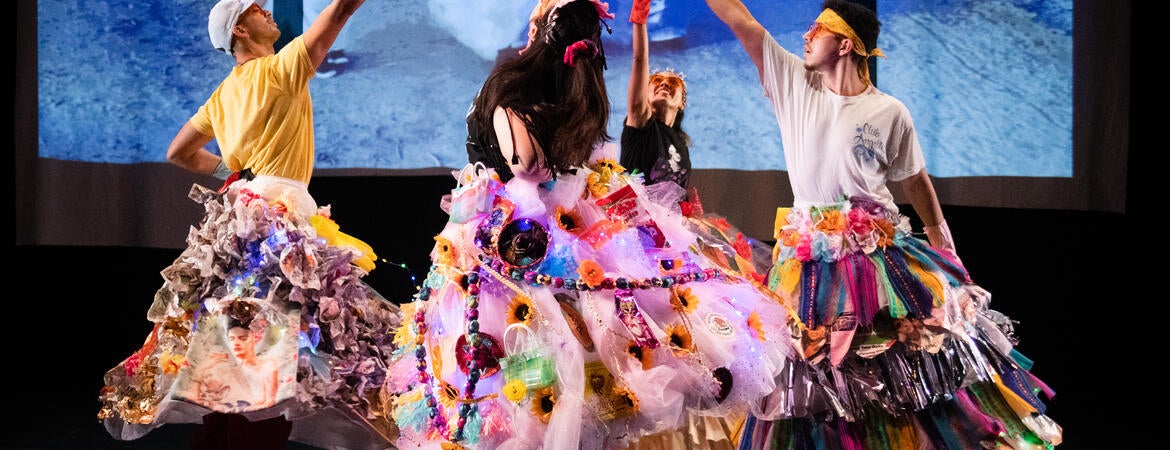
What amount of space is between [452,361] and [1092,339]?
323 cm

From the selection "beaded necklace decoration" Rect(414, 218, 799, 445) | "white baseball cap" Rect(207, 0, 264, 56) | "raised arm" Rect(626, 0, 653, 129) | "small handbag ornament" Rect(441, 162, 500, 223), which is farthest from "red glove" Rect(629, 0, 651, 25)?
"white baseball cap" Rect(207, 0, 264, 56)

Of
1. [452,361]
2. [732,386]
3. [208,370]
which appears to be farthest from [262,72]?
[732,386]

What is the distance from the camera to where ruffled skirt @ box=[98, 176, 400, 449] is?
123 inches

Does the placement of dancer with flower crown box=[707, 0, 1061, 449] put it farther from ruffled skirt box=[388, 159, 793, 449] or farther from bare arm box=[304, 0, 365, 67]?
bare arm box=[304, 0, 365, 67]

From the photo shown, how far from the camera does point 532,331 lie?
94.9 inches

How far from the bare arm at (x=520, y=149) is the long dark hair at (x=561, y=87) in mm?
32

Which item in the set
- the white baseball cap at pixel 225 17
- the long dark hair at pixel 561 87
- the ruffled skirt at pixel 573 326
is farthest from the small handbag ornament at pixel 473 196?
the white baseball cap at pixel 225 17

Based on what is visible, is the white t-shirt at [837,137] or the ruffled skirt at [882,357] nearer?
the ruffled skirt at [882,357]

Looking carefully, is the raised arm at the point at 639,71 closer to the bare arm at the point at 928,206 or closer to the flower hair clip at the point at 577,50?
the flower hair clip at the point at 577,50

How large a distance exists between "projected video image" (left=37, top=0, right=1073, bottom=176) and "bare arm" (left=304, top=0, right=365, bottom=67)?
121 cm

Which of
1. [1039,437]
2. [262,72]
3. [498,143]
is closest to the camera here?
[498,143]

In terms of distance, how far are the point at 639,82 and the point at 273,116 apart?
3.65ft

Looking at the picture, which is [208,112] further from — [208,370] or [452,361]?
[452,361]

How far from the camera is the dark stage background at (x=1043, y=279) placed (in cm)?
435
